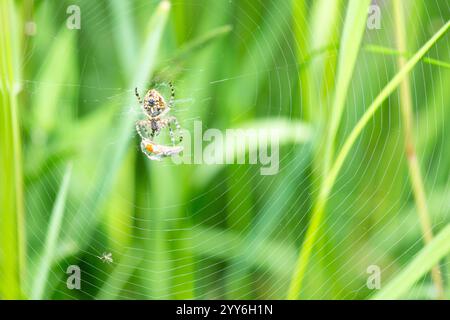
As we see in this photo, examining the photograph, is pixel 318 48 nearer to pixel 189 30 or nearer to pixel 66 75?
pixel 189 30

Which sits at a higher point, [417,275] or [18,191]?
[18,191]

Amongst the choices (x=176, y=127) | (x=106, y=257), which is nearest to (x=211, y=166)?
(x=176, y=127)

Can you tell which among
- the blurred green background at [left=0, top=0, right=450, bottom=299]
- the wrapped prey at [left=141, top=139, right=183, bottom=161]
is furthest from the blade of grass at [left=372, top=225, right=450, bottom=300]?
the wrapped prey at [left=141, top=139, right=183, bottom=161]

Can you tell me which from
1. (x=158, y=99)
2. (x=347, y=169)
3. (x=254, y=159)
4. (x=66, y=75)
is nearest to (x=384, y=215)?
(x=347, y=169)

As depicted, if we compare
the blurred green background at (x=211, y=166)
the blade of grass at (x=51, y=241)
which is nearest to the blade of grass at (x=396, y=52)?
the blurred green background at (x=211, y=166)

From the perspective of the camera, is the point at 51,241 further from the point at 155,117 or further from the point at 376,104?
the point at 376,104

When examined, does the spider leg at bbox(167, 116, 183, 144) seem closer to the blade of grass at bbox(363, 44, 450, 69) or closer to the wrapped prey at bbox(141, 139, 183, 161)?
the wrapped prey at bbox(141, 139, 183, 161)

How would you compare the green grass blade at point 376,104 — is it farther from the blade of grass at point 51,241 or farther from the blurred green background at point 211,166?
the blade of grass at point 51,241
